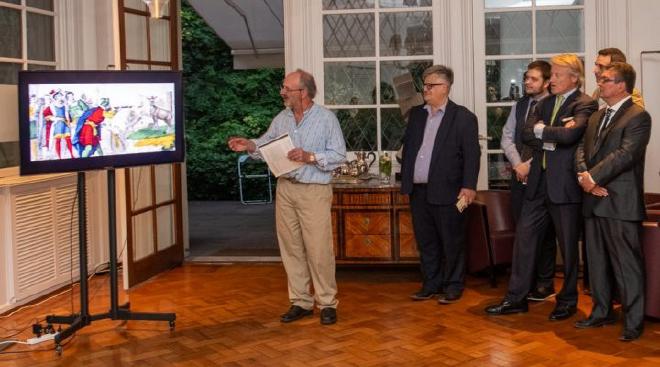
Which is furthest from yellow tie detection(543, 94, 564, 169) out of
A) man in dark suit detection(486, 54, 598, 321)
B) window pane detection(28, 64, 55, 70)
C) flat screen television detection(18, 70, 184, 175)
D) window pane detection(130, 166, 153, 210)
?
window pane detection(28, 64, 55, 70)

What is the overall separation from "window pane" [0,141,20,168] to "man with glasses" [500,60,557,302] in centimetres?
346

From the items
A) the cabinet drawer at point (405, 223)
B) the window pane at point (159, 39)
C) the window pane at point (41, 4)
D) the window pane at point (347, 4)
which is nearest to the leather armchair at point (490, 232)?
the cabinet drawer at point (405, 223)

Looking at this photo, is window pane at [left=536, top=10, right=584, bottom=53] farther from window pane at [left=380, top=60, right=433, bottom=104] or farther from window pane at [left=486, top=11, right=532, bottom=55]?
window pane at [left=380, top=60, right=433, bottom=104]

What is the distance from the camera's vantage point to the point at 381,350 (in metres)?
4.53

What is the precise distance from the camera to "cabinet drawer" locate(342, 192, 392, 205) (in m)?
6.32

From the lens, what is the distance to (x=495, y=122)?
682cm

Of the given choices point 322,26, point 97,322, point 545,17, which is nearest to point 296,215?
point 97,322

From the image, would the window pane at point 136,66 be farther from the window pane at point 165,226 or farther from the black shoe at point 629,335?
the black shoe at point 629,335

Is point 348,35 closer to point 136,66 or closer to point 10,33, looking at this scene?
point 136,66

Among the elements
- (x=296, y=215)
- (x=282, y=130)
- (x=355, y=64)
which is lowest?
(x=296, y=215)

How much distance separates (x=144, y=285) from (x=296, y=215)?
1.90 m

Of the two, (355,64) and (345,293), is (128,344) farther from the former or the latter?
(355,64)

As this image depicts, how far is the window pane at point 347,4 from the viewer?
690cm

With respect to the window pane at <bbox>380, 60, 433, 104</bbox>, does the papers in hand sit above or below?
below
